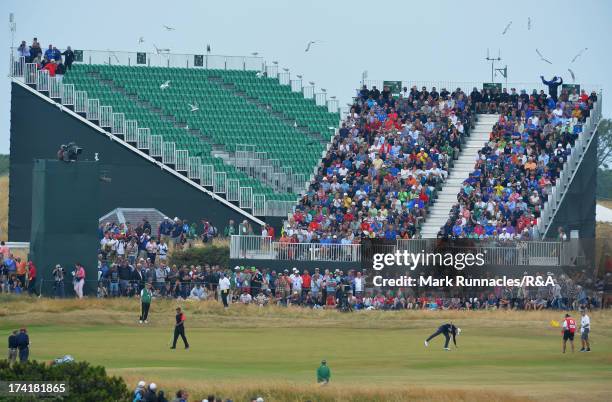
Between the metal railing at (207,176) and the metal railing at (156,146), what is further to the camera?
the metal railing at (156,146)

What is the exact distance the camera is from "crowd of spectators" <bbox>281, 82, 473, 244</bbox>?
68.2 meters

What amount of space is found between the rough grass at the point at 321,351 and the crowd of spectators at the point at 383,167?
22.9 ft

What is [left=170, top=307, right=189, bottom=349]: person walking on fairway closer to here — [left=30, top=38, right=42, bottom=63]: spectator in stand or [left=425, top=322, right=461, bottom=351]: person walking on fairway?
[left=425, top=322, right=461, bottom=351]: person walking on fairway

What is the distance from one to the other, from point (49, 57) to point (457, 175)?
2061 cm

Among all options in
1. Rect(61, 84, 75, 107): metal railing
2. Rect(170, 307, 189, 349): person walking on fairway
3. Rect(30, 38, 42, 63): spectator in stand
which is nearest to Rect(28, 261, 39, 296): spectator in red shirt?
Rect(170, 307, 189, 349): person walking on fairway

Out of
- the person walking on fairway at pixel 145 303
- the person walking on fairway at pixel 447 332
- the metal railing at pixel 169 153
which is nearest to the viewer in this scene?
the person walking on fairway at pixel 447 332

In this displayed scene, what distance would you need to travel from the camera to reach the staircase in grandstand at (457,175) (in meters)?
69.5

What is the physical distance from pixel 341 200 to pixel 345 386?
28.2 meters

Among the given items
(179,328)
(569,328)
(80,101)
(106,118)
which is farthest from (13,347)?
(80,101)

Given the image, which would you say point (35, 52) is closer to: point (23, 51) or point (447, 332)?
point (23, 51)

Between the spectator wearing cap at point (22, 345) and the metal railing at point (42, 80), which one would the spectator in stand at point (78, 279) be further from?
the metal railing at point (42, 80)

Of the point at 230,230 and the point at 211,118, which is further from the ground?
the point at 211,118

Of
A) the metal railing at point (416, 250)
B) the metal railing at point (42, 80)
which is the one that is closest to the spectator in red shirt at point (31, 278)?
the metal railing at point (416, 250)

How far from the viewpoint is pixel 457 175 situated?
73.2 metres
